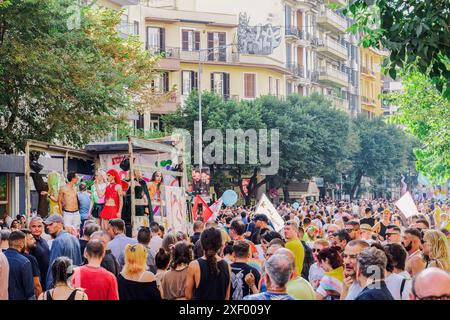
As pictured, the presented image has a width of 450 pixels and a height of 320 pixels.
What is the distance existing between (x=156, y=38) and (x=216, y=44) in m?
5.12

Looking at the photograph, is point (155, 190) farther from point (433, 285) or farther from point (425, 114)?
point (425, 114)

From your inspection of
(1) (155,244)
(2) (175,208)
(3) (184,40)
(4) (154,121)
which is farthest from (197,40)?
(1) (155,244)

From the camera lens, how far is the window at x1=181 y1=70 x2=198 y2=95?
222 feet

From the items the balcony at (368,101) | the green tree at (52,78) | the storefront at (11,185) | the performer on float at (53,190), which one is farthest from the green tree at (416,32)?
the balcony at (368,101)

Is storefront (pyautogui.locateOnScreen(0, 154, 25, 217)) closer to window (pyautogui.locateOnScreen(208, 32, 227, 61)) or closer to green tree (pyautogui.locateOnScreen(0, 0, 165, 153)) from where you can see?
green tree (pyautogui.locateOnScreen(0, 0, 165, 153))

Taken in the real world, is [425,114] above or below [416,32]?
above

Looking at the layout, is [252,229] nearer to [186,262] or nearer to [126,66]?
[186,262]

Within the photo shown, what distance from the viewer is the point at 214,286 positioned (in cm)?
919

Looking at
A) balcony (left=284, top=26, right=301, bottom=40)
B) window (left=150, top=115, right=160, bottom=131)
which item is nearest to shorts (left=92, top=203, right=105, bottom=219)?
window (left=150, top=115, right=160, bottom=131)

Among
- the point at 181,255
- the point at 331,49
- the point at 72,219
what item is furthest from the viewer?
the point at 331,49

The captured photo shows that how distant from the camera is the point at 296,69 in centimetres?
8019

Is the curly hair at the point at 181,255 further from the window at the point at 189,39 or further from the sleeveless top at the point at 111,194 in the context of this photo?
the window at the point at 189,39
